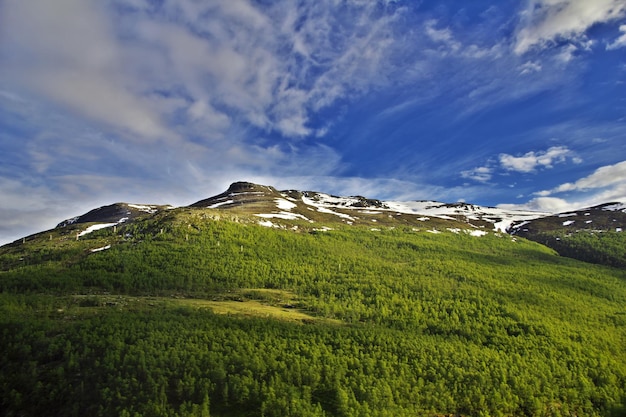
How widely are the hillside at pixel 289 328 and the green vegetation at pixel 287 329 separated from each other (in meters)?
0.33

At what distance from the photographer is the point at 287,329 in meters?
73.4

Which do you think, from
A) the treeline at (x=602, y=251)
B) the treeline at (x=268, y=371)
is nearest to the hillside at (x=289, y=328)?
the treeline at (x=268, y=371)

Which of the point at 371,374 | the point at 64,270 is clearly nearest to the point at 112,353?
the point at 371,374

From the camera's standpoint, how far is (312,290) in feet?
Result: 340

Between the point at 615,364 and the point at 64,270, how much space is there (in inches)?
5011

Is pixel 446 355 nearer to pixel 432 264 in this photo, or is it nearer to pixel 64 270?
pixel 432 264

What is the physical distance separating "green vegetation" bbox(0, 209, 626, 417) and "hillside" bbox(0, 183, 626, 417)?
1.09 feet

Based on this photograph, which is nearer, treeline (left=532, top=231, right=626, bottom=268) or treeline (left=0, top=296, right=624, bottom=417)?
treeline (left=0, top=296, right=624, bottom=417)

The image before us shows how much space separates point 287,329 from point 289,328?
56cm

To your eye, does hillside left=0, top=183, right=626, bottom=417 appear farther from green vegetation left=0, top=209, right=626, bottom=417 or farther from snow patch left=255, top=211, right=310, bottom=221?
snow patch left=255, top=211, right=310, bottom=221

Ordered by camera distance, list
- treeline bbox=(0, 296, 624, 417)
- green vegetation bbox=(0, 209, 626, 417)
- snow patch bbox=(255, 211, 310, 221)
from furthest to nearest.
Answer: snow patch bbox=(255, 211, 310, 221) < green vegetation bbox=(0, 209, 626, 417) < treeline bbox=(0, 296, 624, 417)

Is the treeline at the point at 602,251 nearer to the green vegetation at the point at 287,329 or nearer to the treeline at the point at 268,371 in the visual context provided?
the green vegetation at the point at 287,329

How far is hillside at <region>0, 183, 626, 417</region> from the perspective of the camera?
53156 mm

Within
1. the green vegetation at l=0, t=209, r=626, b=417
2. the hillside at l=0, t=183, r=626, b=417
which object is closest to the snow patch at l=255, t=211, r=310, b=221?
the hillside at l=0, t=183, r=626, b=417
